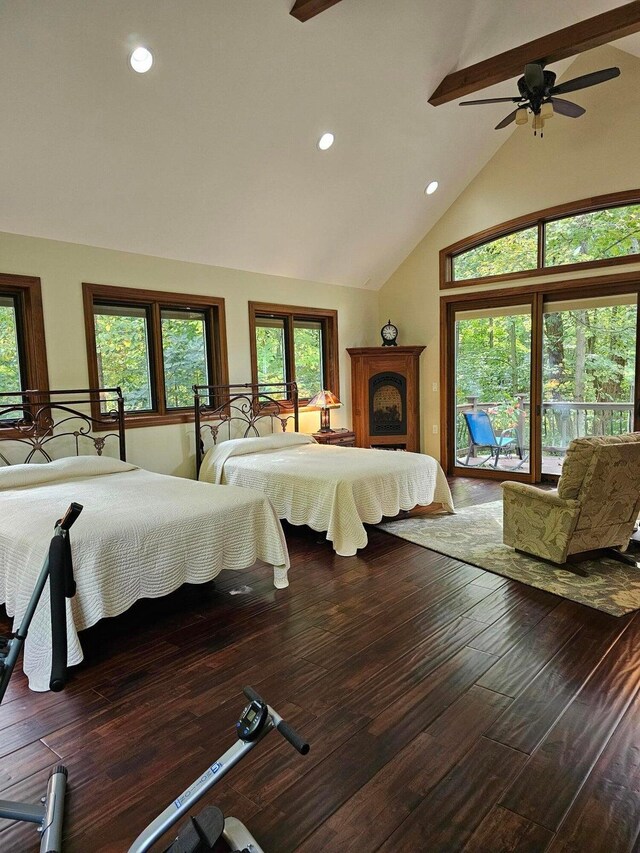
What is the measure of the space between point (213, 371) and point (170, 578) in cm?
328

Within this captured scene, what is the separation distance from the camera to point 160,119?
154 inches

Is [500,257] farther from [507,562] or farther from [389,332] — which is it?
[507,562]

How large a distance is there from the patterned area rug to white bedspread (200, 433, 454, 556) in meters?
0.26

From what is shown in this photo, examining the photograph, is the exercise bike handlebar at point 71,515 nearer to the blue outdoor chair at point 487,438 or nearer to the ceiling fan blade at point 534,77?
the ceiling fan blade at point 534,77

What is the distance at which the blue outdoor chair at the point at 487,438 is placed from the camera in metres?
6.66

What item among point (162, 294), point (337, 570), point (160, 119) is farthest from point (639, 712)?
point (162, 294)

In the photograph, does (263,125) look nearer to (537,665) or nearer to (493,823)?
(537,665)

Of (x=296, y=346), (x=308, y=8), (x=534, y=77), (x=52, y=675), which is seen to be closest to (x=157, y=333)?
(x=296, y=346)

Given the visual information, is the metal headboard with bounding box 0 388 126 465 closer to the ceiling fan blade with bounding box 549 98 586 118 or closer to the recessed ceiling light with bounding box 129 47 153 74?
the recessed ceiling light with bounding box 129 47 153 74

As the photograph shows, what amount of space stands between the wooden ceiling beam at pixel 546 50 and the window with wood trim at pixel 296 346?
8.94ft

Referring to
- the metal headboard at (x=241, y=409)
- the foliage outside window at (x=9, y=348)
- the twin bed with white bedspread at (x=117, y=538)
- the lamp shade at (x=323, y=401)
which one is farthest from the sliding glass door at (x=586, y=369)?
the foliage outside window at (x=9, y=348)

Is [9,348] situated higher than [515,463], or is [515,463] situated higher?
[9,348]

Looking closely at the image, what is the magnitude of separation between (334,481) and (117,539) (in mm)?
1829

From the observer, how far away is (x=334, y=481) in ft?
13.5
